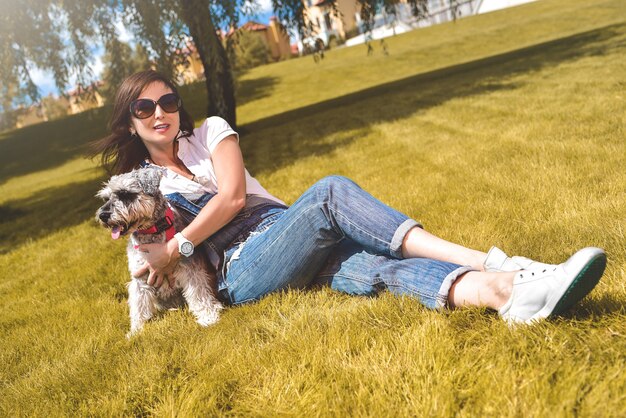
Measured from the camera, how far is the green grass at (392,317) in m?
1.95

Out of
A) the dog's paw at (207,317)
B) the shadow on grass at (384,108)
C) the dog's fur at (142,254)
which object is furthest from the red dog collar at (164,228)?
the shadow on grass at (384,108)

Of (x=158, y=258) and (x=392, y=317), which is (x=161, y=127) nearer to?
(x=158, y=258)

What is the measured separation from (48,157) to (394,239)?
30.3m

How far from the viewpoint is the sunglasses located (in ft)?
10.9

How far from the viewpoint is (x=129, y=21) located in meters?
11.0

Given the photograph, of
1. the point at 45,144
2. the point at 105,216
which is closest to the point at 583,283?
the point at 105,216

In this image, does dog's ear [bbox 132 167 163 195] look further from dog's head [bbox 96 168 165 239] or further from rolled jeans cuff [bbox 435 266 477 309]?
rolled jeans cuff [bbox 435 266 477 309]

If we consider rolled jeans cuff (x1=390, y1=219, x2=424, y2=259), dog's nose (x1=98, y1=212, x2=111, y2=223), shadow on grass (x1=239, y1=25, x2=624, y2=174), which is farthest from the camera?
shadow on grass (x1=239, y1=25, x2=624, y2=174)

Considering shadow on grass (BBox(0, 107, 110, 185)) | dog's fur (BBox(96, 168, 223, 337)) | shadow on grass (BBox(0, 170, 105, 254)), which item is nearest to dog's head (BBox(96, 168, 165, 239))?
dog's fur (BBox(96, 168, 223, 337))

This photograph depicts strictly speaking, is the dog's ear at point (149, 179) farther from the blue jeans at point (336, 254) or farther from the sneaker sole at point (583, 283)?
the sneaker sole at point (583, 283)

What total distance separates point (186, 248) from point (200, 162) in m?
0.77

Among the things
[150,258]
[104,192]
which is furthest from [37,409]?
[104,192]

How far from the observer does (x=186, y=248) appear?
3.13 meters

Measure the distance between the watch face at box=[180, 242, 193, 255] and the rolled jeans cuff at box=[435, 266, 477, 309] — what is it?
174 centimetres
